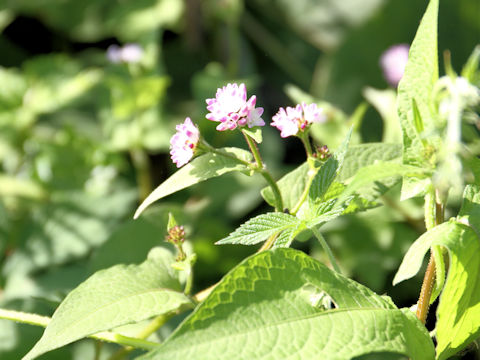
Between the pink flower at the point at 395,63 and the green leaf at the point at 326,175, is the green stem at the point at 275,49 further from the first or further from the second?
the green leaf at the point at 326,175

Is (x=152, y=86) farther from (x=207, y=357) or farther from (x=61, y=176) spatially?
(x=207, y=357)

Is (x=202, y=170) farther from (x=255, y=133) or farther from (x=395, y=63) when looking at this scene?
(x=395, y=63)

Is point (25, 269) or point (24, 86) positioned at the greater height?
point (24, 86)

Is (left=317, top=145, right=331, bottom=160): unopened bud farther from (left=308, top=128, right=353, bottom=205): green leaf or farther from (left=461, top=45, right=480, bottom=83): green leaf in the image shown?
(left=461, top=45, right=480, bottom=83): green leaf

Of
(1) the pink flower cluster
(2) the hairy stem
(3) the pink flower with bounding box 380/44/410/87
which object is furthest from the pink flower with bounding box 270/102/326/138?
(3) the pink flower with bounding box 380/44/410/87

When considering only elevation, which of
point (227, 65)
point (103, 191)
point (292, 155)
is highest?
point (227, 65)

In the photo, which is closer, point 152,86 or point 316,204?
point 316,204

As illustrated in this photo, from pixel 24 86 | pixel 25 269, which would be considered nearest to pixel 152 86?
pixel 24 86
